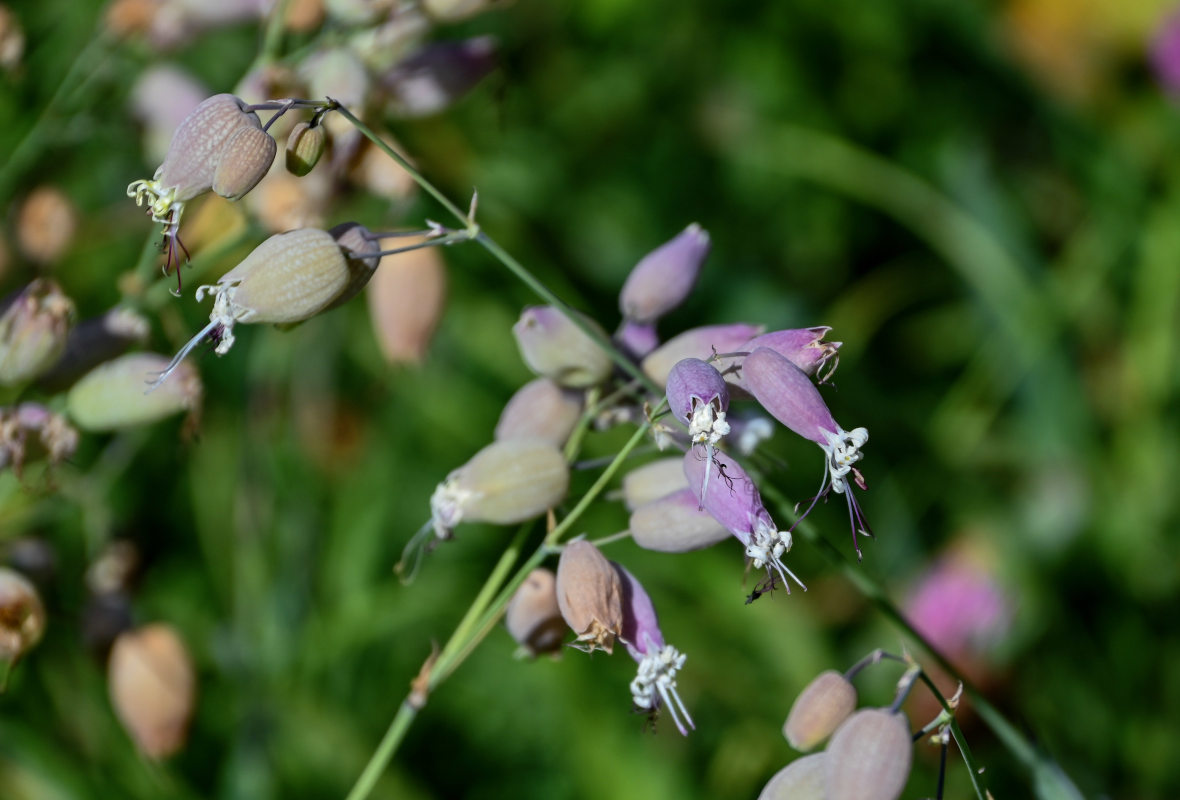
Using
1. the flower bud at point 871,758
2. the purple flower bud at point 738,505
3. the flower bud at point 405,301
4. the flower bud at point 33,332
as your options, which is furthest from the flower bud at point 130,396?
the flower bud at point 871,758

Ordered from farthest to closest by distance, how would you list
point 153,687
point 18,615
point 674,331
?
point 674,331 < point 153,687 < point 18,615

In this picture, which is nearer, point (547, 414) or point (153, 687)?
point (547, 414)

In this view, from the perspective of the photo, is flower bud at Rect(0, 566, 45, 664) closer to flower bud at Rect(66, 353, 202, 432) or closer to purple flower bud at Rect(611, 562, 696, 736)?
flower bud at Rect(66, 353, 202, 432)

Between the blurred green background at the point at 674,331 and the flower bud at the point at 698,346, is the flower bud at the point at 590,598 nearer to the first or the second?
the flower bud at the point at 698,346

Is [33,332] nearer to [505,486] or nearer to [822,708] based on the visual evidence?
[505,486]

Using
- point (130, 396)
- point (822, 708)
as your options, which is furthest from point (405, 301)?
point (822, 708)

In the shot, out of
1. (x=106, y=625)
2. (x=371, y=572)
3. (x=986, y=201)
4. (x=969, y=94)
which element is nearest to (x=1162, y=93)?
(x=969, y=94)

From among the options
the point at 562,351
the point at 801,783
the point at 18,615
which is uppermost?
the point at 562,351
